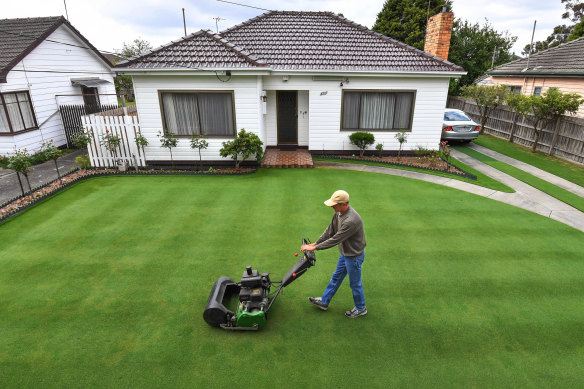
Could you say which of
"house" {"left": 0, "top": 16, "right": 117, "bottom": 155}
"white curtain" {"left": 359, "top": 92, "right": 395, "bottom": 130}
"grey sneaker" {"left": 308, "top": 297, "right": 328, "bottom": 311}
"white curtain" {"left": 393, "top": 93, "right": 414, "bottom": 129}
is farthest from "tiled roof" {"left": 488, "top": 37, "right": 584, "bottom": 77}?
"house" {"left": 0, "top": 16, "right": 117, "bottom": 155}

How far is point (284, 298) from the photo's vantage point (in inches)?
196

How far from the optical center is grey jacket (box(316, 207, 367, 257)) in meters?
4.05

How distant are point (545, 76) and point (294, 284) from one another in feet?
60.3

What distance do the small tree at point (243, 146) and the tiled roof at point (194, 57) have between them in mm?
2147

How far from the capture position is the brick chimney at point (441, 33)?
13.8m

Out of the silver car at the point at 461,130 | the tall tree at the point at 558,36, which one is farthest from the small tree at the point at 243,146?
the tall tree at the point at 558,36

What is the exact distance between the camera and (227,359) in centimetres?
388

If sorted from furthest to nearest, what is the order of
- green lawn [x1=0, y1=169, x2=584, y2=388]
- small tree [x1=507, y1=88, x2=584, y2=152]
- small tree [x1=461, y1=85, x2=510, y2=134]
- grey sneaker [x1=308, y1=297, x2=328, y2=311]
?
small tree [x1=461, y1=85, x2=510, y2=134], small tree [x1=507, y1=88, x2=584, y2=152], grey sneaker [x1=308, y1=297, x2=328, y2=311], green lawn [x1=0, y1=169, x2=584, y2=388]

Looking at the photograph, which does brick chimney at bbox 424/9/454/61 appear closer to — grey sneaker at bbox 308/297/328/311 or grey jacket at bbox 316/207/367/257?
grey jacket at bbox 316/207/367/257

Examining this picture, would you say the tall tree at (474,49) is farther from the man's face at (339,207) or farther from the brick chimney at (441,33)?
the man's face at (339,207)

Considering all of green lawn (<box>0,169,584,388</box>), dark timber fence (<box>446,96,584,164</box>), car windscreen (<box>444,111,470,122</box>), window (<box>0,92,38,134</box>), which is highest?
window (<box>0,92,38,134</box>)

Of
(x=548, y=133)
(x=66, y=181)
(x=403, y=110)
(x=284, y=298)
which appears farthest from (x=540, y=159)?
(x=66, y=181)

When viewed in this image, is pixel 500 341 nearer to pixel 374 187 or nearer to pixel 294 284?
pixel 294 284

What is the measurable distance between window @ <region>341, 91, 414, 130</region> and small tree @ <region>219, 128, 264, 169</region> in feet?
12.7
